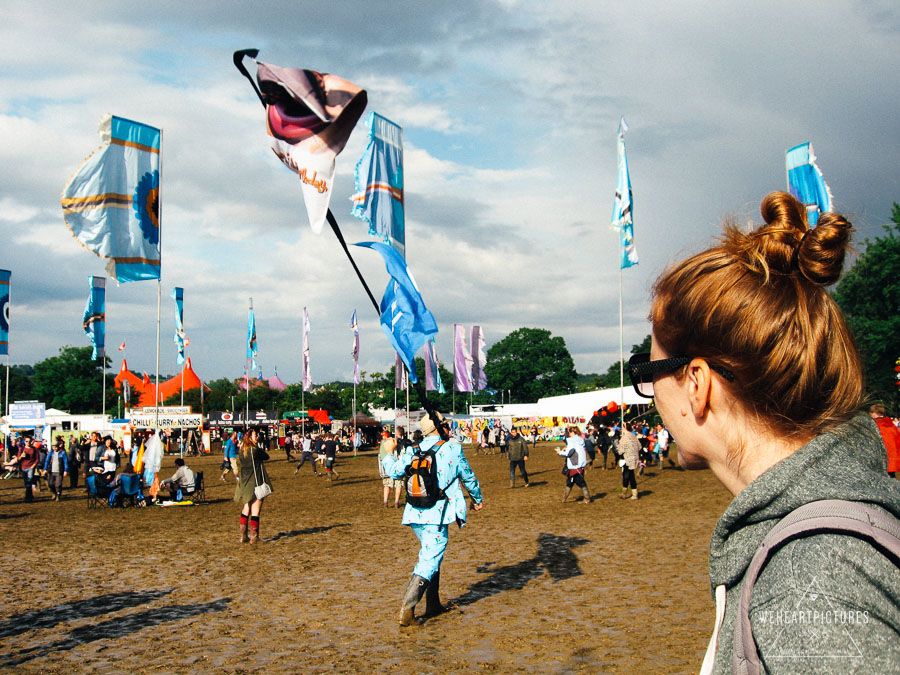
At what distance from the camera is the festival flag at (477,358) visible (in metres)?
48.3

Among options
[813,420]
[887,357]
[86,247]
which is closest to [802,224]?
[813,420]

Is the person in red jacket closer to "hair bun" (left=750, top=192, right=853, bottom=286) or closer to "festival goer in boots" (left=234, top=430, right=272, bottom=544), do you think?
"festival goer in boots" (left=234, top=430, right=272, bottom=544)

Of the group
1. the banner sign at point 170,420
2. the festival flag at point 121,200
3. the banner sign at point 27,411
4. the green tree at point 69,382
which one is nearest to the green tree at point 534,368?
the green tree at point 69,382

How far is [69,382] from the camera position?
103500 millimetres

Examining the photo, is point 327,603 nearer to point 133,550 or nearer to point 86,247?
point 133,550

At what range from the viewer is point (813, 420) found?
1272 millimetres

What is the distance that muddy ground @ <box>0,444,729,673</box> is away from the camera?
7207 millimetres

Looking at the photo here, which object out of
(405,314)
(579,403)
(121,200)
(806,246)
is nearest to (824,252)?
(806,246)

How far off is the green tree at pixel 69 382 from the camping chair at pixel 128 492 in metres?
89.0

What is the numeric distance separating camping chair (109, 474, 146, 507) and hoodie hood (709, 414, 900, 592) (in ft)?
76.3

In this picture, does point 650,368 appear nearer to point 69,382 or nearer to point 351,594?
point 351,594

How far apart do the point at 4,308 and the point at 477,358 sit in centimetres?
2789

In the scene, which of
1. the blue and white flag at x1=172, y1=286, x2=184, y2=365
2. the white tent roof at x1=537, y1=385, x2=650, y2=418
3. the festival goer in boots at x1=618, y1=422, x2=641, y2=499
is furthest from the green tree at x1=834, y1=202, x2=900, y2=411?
the blue and white flag at x1=172, y1=286, x2=184, y2=365

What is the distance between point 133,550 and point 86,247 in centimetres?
641
